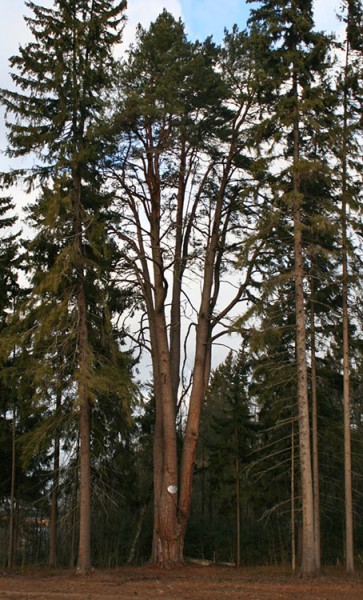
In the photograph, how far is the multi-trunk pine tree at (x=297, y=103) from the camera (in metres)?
15.6

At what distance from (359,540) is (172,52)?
78.8ft

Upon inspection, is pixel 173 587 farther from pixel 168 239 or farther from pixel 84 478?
pixel 168 239

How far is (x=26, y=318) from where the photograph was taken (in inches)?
665

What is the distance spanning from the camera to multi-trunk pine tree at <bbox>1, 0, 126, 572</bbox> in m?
16.4

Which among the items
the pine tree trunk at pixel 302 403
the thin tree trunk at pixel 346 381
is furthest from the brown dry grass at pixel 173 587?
the thin tree trunk at pixel 346 381

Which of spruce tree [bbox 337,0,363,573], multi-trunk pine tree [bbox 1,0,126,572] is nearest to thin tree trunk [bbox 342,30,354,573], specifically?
spruce tree [bbox 337,0,363,573]

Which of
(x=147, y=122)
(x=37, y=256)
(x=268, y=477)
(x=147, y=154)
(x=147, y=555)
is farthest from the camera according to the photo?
(x=147, y=555)

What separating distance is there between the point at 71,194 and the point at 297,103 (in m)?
6.24

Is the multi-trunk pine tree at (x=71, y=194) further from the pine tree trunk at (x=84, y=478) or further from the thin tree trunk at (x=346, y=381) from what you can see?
the thin tree trunk at (x=346, y=381)

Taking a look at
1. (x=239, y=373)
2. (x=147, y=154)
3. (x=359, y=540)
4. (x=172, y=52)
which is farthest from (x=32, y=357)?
(x=359, y=540)

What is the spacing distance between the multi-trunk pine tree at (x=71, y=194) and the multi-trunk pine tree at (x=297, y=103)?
15.4 feet

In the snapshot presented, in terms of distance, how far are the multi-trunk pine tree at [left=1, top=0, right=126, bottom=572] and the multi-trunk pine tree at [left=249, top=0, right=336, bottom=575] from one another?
15.4 ft

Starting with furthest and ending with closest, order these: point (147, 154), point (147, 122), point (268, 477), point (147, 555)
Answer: point (147, 555)
point (268, 477)
point (147, 154)
point (147, 122)

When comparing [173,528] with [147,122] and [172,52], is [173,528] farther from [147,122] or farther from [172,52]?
[172,52]
